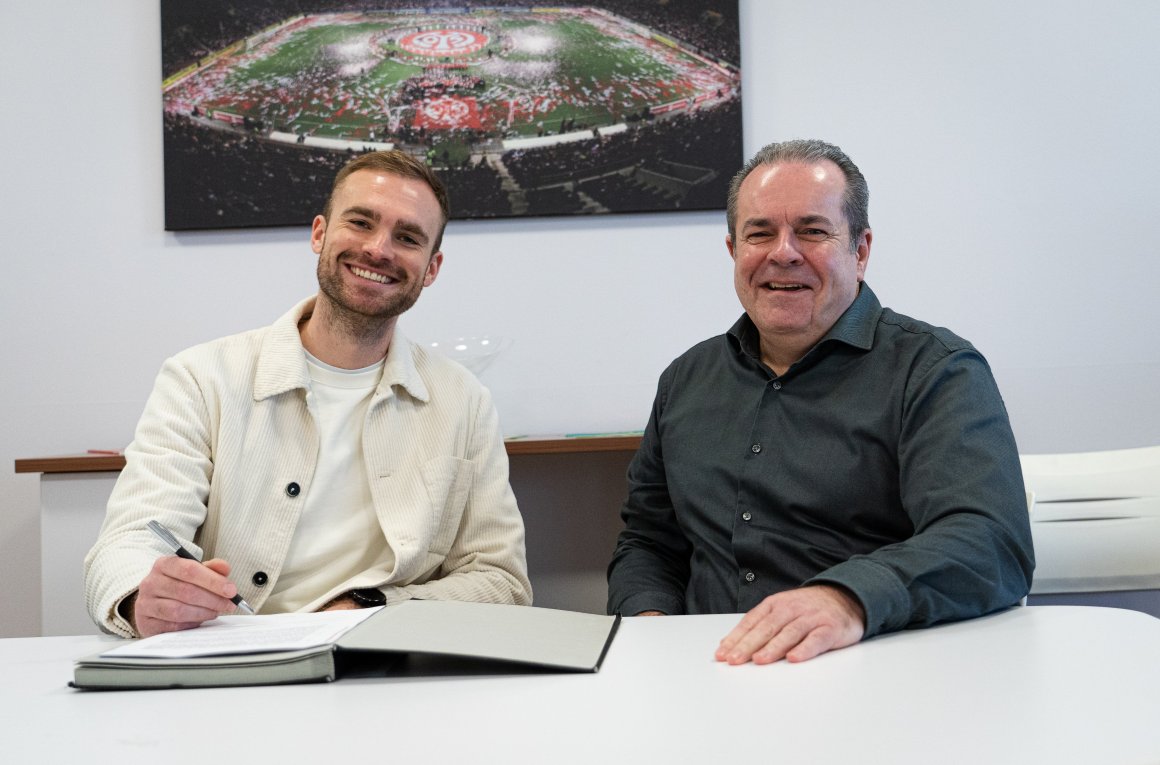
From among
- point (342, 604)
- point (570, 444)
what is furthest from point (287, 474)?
point (570, 444)

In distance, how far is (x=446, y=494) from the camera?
175cm

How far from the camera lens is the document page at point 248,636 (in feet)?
3.21

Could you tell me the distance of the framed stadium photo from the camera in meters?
2.59

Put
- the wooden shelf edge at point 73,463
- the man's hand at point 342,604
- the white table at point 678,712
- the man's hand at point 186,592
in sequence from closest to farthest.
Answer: the white table at point 678,712
the man's hand at point 186,592
the man's hand at point 342,604
the wooden shelf edge at point 73,463

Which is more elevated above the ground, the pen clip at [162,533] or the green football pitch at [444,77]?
the green football pitch at [444,77]

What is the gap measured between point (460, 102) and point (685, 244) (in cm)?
71

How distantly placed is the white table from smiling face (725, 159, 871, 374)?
72cm

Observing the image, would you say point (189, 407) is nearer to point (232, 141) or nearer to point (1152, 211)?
point (232, 141)

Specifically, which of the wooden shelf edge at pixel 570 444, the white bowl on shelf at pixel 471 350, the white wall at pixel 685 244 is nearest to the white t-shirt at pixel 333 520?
the wooden shelf edge at pixel 570 444

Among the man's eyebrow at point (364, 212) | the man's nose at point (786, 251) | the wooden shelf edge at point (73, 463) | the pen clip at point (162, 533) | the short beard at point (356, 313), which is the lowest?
the wooden shelf edge at point (73, 463)

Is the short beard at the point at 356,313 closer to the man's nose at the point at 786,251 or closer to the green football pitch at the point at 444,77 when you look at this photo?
the man's nose at the point at 786,251

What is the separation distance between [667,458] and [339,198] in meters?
0.81

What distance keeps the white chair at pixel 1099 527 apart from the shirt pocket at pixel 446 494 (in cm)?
99

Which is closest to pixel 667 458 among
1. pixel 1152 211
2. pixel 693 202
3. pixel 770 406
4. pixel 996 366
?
pixel 770 406
